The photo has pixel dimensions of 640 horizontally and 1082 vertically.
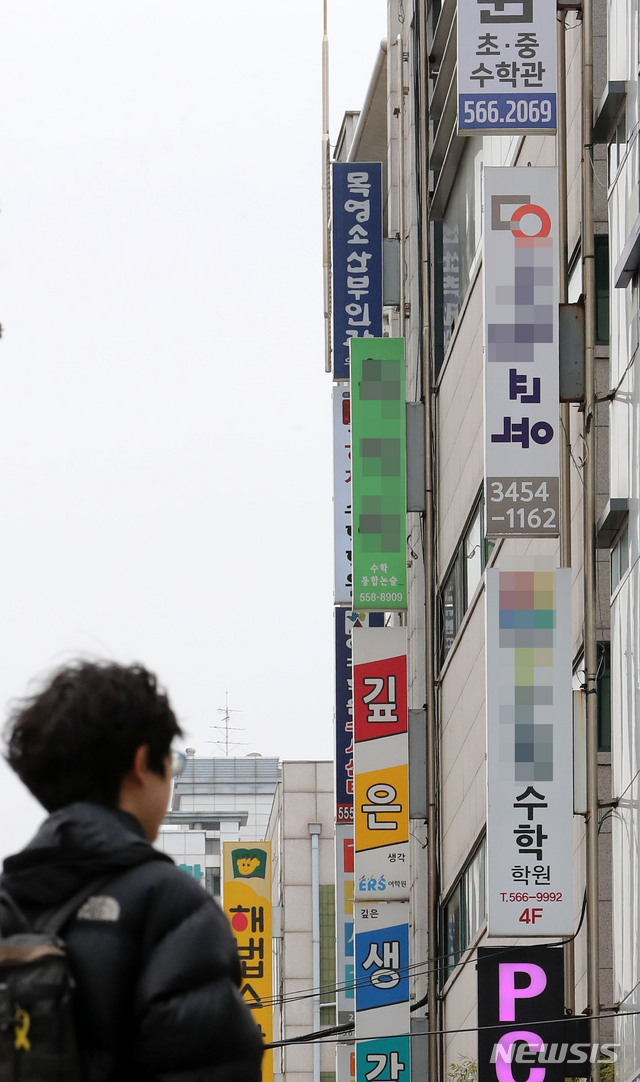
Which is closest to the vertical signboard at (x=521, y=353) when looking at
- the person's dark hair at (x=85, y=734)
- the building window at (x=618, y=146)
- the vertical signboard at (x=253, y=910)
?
the building window at (x=618, y=146)

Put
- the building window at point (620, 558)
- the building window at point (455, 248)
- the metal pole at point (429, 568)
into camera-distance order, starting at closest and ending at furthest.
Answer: the building window at point (620, 558)
the metal pole at point (429, 568)
the building window at point (455, 248)

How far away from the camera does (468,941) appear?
66.8 feet

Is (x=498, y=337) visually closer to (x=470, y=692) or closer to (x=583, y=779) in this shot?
(x=583, y=779)

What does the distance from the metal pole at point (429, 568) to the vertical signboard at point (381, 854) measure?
1393mm

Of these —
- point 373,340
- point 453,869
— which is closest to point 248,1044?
point 373,340

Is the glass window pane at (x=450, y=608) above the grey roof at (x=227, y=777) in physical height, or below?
above

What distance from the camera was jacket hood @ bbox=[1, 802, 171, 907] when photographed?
2.99 meters

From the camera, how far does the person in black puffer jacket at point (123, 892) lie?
286 cm

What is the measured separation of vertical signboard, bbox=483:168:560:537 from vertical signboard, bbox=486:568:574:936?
1.73ft

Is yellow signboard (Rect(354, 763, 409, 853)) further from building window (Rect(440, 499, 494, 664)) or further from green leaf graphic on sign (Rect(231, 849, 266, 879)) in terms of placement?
green leaf graphic on sign (Rect(231, 849, 266, 879))

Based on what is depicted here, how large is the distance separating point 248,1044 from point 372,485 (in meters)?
17.1

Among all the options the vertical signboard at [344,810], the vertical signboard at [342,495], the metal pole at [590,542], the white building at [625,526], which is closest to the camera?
the white building at [625,526]

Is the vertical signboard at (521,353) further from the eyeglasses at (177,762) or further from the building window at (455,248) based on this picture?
the eyeglasses at (177,762)

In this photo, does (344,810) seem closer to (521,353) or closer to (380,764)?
(380,764)
